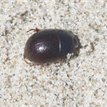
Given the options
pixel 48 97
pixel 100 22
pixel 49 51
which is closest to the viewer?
pixel 49 51

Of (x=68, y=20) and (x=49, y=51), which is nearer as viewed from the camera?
(x=49, y=51)

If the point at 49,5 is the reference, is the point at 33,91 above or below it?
below

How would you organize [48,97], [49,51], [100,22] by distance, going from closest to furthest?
[49,51]
[48,97]
[100,22]

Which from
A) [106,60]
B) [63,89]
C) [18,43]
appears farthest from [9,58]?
[106,60]

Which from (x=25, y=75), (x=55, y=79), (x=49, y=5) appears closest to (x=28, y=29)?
(x=49, y=5)

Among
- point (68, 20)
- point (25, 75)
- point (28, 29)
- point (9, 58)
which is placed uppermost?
point (68, 20)

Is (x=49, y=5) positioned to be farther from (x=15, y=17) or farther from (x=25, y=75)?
(x=25, y=75)
